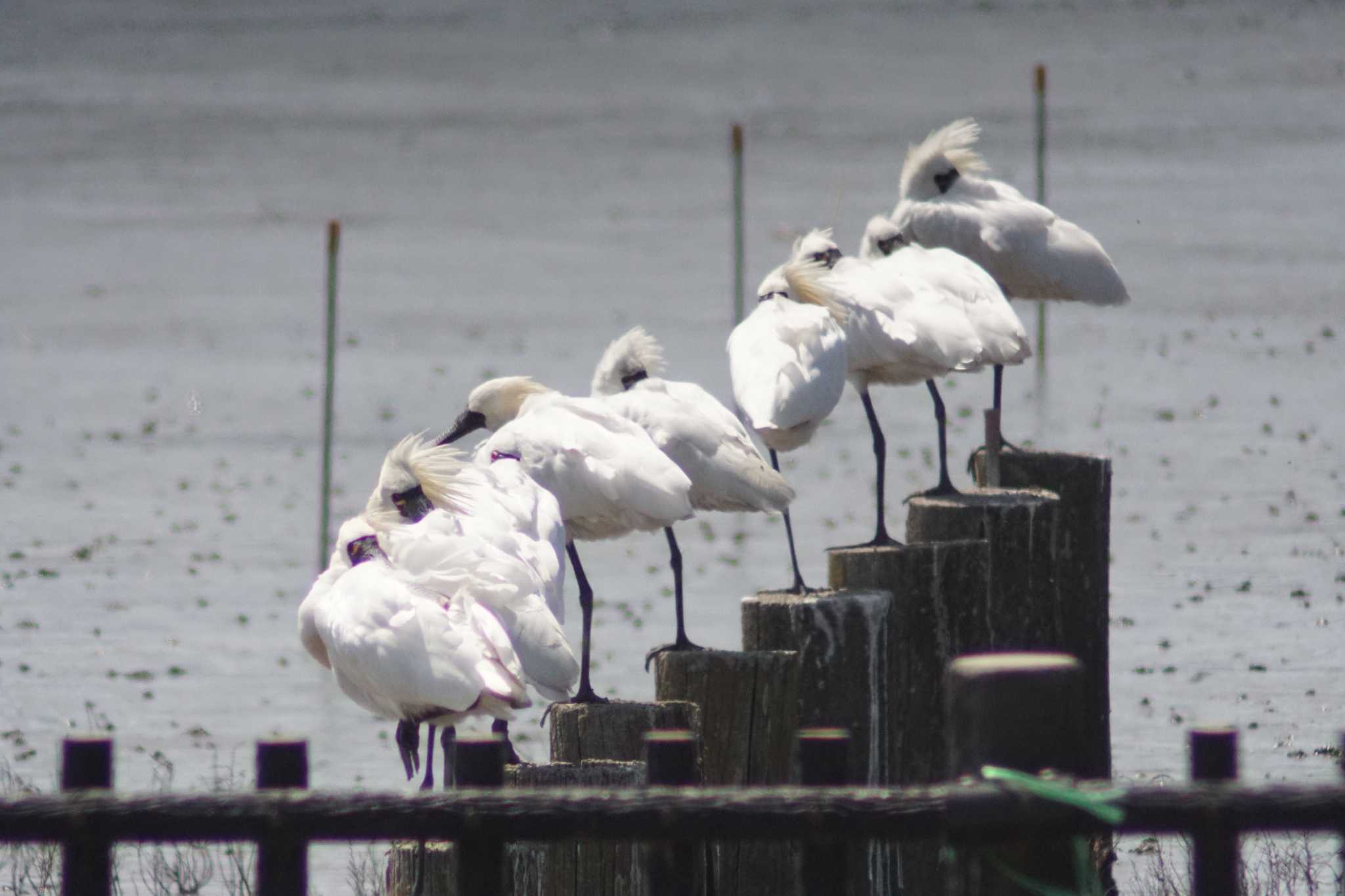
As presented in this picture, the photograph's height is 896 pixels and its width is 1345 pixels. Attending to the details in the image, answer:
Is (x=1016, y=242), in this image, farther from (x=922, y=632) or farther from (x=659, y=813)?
(x=659, y=813)

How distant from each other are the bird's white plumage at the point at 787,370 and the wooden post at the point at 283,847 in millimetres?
4375

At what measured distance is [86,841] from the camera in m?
2.90

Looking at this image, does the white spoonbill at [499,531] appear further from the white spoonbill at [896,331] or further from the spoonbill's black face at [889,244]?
the spoonbill's black face at [889,244]

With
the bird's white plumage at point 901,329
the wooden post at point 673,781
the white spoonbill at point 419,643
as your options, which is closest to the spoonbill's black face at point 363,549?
the white spoonbill at point 419,643

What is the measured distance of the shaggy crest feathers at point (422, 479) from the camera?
653cm

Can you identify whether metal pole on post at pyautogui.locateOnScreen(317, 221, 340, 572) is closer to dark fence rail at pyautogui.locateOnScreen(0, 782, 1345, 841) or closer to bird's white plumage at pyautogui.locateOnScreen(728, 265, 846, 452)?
bird's white plumage at pyautogui.locateOnScreen(728, 265, 846, 452)

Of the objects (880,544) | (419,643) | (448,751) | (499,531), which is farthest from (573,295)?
(419,643)

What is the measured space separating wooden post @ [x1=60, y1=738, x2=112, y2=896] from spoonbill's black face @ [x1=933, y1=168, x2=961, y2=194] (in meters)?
7.56

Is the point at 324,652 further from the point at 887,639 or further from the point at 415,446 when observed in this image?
the point at 887,639

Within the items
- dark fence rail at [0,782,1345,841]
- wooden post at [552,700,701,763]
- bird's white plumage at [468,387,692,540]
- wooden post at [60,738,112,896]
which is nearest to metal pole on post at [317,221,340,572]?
bird's white plumage at [468,387,692,540]

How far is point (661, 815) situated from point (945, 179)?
25.0ft

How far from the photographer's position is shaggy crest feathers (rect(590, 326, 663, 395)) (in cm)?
796

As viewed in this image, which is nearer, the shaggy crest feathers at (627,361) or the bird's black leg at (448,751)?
the bird's black leg at (448,751)

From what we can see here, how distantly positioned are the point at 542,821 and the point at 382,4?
89.8 feet
